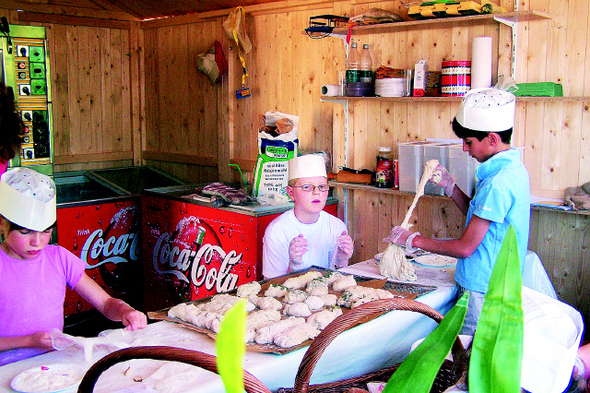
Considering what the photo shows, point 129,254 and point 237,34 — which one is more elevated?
point 237,34

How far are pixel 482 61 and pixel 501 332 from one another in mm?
2827

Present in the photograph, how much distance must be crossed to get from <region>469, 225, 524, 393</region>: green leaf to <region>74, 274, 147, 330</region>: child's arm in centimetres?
138

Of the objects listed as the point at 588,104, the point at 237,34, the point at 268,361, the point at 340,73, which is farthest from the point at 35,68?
the point at 588,104

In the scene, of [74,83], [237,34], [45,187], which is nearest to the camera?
[45,187]

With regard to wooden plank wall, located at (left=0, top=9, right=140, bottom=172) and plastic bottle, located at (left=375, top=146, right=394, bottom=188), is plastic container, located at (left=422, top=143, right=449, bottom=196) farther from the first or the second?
wooden plank wall, located at (left=0, top=9, right=140, bottom=172)

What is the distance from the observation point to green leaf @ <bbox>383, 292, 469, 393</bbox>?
704mm

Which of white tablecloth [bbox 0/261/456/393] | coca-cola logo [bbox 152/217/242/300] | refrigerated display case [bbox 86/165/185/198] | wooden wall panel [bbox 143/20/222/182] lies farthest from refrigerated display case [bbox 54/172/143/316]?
white tablecloth [bbox 0/261/456/393]

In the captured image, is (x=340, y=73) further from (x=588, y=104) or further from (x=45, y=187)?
(x=45, y=187)

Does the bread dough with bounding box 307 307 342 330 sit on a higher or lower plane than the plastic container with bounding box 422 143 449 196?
lower

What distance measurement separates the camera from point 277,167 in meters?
4.05

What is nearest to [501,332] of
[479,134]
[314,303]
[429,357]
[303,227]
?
[429,357]

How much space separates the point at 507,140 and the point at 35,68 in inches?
116

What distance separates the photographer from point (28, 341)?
1.82 m

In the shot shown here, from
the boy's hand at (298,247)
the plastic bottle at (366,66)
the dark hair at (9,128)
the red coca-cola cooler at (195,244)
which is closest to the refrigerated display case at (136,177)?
the red coca-cola cooler at (195,244)
